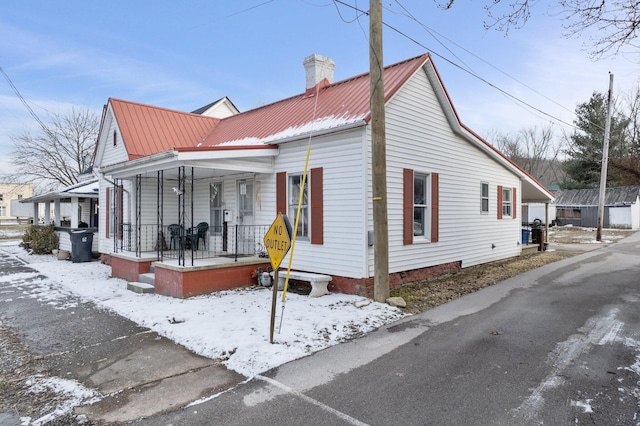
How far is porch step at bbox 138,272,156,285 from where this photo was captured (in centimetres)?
931

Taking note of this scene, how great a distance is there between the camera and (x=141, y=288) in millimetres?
8891

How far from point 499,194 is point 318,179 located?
779 cm

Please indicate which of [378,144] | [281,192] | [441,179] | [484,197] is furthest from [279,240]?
[484,197]

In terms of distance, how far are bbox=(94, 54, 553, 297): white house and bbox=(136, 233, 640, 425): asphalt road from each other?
2617mm

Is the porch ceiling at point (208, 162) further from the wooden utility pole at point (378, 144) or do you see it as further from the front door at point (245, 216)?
the wooden utility pole at point (378, 144)

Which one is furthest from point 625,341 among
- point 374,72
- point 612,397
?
point 374,72

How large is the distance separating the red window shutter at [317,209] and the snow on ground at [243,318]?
1374 mm

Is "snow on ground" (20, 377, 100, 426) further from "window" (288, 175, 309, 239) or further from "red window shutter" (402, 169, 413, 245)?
"red window shutter" (402, 169, 413, 245)

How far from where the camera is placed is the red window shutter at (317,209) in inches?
335

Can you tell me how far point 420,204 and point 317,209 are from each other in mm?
2716

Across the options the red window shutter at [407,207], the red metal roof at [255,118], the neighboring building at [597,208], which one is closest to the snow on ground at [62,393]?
the red metal roof at [255,118]

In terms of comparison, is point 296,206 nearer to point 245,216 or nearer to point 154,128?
point 245,216

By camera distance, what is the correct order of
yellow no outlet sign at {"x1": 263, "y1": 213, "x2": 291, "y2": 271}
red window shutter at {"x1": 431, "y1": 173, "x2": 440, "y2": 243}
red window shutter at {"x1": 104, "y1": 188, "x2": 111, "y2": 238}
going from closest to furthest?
yellow no outlet sign at {"x1": 263, "y1": 213, "x2": 291, "y2": 271} → red window shutter at {"x1": 431, "y1": 173, "x2": 440, "y2": 243} → red window shutter at {"x1": 104, "y1": 188, "x2": 111, "y2": 238}

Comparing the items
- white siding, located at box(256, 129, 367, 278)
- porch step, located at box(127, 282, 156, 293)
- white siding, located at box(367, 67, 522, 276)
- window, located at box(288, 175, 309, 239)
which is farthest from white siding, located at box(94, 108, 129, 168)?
white siding, located at box(367, 67, 522, 276)
